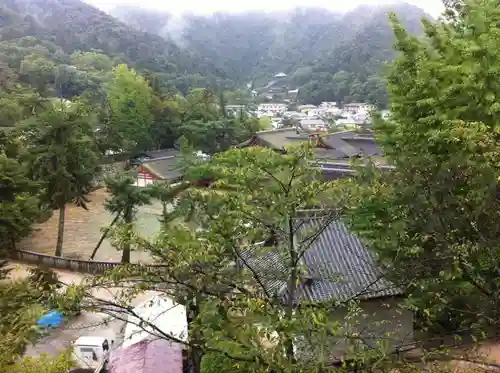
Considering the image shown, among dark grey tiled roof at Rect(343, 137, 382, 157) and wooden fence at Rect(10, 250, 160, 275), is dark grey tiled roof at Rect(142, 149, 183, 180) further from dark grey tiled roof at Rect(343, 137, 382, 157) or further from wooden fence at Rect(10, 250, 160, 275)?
wooden fence at Rect(10, 250, 160, 275)

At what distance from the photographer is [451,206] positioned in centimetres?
488

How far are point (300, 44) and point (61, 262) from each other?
102226 mm

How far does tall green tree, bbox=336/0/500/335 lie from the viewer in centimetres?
446

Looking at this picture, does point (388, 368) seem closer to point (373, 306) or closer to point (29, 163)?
point (373, 306)

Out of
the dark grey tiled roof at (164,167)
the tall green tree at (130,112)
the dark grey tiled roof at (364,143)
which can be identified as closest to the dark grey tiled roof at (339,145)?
the dark grey tiled roof at (364,143)

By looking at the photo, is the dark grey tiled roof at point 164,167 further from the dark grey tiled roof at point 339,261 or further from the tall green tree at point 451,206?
the tall green tree at point 451,206

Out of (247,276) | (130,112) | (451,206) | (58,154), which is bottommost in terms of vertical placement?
(130,112)

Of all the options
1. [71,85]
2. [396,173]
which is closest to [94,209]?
[396,173]

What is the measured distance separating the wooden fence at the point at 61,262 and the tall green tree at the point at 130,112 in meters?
17.1

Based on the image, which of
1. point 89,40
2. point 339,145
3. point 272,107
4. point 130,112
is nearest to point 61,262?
point 130,112

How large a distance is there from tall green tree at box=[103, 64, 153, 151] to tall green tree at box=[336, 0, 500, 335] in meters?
29.3

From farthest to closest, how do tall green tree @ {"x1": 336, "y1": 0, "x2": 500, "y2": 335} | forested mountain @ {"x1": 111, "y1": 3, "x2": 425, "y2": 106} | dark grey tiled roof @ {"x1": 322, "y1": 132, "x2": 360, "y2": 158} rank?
forested mountain @ {"x1": 111, "y1": 3, "x2": 425, "y2": 106}
dark grey tiled roof @ {"x1": 322, "y1": 132, "x2": 360, "y2": 158}
tall green tree @ {"x1": 336, "y1": 0, "x2": 500, "y2": 335}

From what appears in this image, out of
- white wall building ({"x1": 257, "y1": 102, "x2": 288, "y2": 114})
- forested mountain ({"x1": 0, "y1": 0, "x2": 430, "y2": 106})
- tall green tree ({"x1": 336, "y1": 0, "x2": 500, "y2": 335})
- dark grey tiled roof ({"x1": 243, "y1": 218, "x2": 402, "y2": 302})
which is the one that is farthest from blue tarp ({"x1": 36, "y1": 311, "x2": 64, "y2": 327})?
white wall building ({"x1": 257, "y1": 102, "x2": 288, "y2": 114})

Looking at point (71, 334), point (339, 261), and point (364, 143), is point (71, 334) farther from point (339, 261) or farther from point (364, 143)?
point (364, 143)
